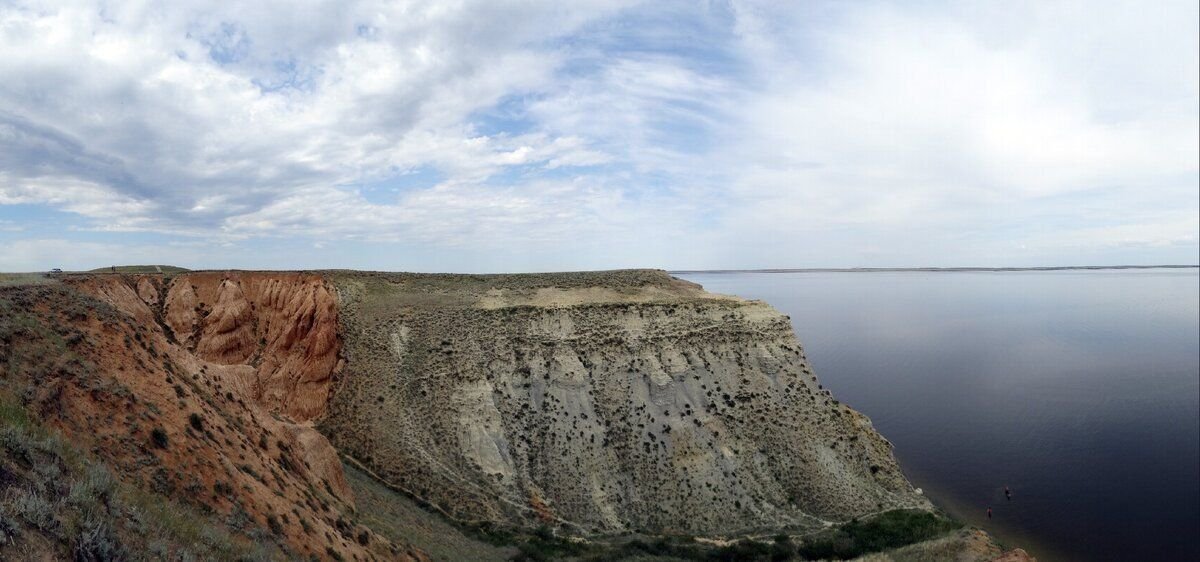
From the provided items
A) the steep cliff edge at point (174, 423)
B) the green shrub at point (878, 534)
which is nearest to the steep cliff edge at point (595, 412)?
the green shrub at point (878, 534)

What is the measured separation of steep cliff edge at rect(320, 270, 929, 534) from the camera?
107 feet

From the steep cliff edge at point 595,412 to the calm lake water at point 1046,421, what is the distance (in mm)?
12009

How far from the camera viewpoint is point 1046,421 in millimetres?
57531

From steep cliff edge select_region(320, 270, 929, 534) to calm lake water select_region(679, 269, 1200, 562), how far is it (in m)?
12.0

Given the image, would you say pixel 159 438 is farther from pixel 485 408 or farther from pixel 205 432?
pixel 485 408

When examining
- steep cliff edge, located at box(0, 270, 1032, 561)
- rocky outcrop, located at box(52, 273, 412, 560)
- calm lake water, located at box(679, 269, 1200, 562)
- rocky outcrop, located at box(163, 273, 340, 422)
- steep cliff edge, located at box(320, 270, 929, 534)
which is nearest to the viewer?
rocky outcrop, located at box(52, 273, 412, 560)

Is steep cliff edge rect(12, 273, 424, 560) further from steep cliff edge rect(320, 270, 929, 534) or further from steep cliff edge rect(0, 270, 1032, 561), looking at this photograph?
steep cliff edge rect(320, 270, 929, 534)

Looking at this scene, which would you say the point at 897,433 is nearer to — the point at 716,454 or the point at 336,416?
the point at 716,454

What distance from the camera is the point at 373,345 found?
123 feet

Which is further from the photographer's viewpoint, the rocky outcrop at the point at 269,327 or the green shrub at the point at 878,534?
the rocky outcrop at the point at 269,327

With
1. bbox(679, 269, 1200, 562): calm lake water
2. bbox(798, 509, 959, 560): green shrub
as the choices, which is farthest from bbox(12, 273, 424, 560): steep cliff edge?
bbox(679, 269, 1200, 562): calm lake water

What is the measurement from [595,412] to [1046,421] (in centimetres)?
5195

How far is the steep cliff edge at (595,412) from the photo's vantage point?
107 feet

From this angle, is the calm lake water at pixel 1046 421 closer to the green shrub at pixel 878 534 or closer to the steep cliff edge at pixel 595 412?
the green shrub at pixel 878 534
